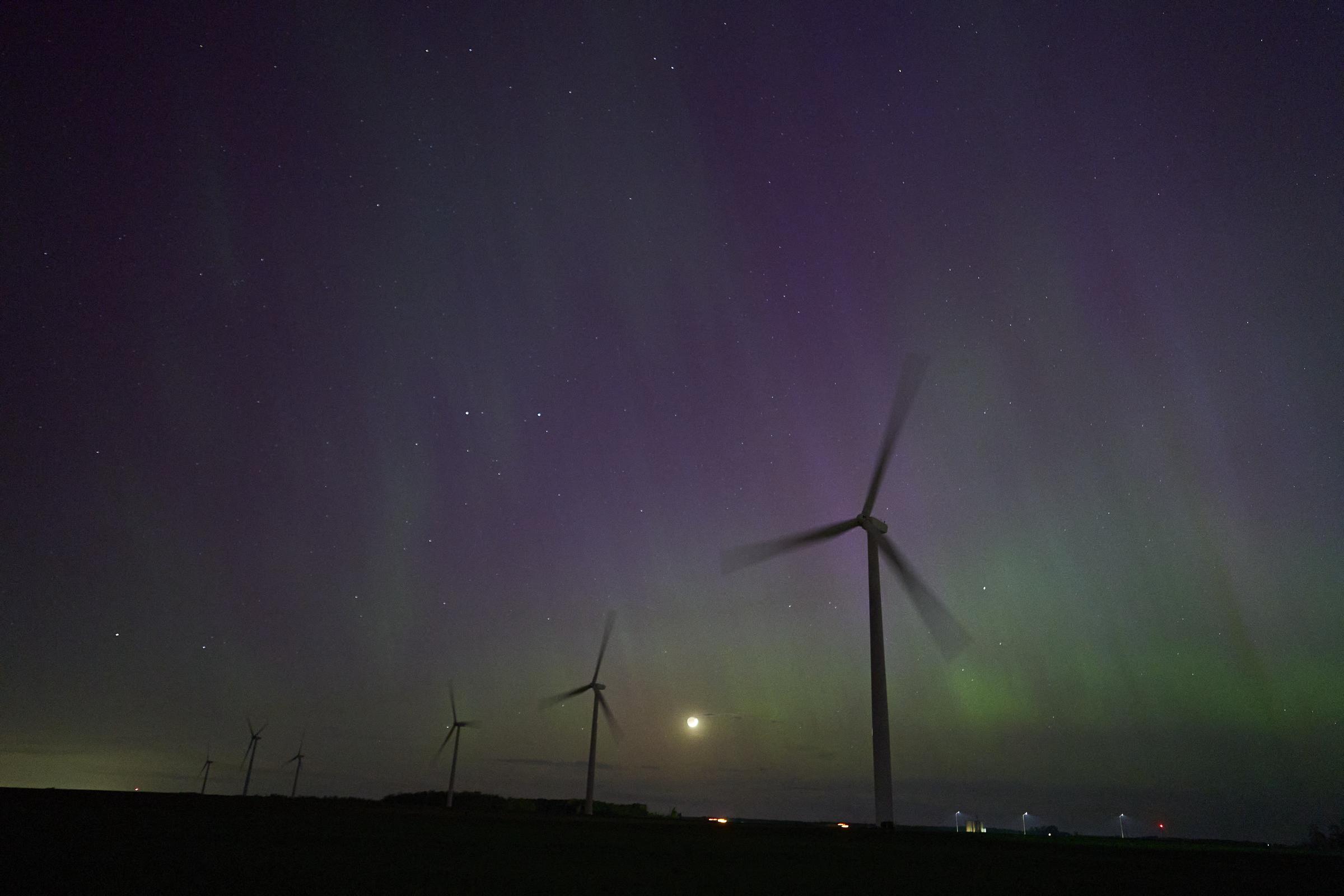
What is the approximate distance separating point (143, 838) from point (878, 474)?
46.9m

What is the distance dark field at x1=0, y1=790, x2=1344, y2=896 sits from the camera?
53.1 ft

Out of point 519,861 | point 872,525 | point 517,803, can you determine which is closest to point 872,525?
point 872,525

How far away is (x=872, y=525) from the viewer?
58.0 meters

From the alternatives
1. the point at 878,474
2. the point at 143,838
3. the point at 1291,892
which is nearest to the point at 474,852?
the point at 143,838

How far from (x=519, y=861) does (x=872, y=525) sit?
139 feet

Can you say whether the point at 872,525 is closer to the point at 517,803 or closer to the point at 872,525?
the point at 872,525

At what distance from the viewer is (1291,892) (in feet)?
68.0

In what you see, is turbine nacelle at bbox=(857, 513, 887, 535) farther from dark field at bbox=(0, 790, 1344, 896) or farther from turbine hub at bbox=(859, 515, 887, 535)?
dark field at bbox=(0, 790, 1344, 896)

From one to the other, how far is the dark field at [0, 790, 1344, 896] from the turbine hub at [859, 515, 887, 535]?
965 inches

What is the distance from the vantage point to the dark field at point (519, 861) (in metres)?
16.2

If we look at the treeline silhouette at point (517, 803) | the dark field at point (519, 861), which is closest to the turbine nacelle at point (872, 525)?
the dark field at point (519, 861)

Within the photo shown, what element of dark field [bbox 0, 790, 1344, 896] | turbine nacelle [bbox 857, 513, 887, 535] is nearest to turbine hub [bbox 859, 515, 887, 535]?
turbine nacelle [bbox 857, 513, 887, 535]

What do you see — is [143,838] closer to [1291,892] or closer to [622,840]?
[622,840]

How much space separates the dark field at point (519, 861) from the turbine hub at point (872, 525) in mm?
24521
